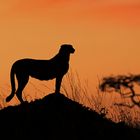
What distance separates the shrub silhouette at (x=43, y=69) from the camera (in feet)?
70.1

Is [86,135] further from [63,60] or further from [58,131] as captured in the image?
[63,60]

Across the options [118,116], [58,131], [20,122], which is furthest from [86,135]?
[118,116]

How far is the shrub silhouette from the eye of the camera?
21359 millimetres

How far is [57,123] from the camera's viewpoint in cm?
1997

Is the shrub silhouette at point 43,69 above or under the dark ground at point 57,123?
above

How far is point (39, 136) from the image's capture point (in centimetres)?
1923

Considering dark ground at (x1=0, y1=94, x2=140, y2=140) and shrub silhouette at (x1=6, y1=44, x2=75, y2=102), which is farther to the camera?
shrub silhouette at (x1=6, y1=44, x2=75, y2=102)

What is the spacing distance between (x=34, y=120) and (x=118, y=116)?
4031mm

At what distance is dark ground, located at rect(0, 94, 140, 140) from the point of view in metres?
19.3

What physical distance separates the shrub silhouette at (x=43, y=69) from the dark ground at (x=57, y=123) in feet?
2.03

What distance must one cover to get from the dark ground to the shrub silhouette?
0.62m

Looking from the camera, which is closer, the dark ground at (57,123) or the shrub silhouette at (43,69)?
the dark ground at (57,123)

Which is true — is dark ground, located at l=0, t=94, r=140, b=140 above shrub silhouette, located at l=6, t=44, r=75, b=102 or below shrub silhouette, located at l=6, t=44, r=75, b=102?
below

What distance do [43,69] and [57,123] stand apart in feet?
7.48
